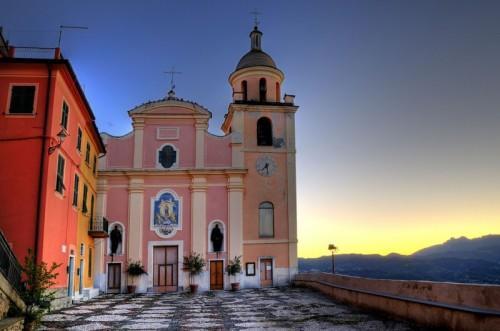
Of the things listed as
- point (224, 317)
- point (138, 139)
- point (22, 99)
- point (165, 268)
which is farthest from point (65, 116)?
point (165, 268)

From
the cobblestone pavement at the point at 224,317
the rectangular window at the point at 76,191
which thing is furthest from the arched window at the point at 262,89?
the cobblestone pavement at the point at 224,317

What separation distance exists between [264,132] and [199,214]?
700 centimetres

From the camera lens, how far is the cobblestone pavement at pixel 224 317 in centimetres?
Result: 1355

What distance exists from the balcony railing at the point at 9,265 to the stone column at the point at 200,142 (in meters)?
18.5

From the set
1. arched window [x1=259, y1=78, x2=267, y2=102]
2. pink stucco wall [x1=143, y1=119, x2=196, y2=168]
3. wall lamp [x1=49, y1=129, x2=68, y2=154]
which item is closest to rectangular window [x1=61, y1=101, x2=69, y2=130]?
wall lamp [x1=49, y1=129, x2=68, y2=154]

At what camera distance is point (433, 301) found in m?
12.1

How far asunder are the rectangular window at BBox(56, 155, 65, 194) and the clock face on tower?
15.8 meters

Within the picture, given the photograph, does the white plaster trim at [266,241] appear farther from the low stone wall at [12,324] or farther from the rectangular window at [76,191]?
the low stone wall at [12,324]

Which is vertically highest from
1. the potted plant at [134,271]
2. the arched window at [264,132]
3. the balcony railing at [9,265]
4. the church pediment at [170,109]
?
the church pediment at [170,109]

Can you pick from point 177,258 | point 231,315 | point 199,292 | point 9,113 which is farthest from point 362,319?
point 177,258

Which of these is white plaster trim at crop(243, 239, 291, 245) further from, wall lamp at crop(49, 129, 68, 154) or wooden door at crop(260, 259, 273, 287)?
wall lamp at crop(49, 129, 68, 154)

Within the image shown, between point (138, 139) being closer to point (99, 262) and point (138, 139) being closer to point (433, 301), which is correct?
point (99, 262)

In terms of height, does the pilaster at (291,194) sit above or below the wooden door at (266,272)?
above

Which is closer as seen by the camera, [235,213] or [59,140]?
[59,140]
